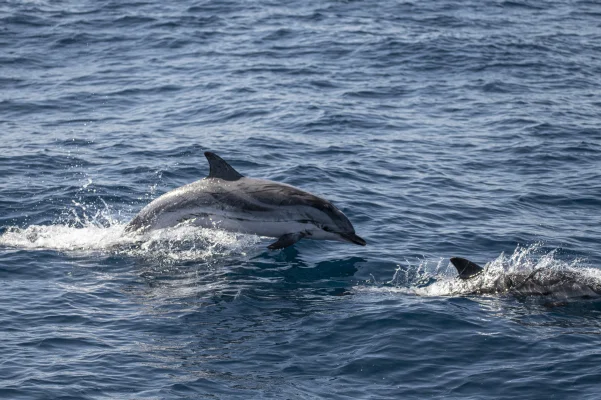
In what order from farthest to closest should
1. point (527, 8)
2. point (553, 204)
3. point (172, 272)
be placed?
point (527, 8) → point (553, 204) → point (172, 272)

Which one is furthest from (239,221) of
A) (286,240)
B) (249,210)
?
(286,240)

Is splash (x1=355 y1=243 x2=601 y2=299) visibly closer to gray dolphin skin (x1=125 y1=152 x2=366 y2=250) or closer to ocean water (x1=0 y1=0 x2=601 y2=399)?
ocean water (x1=0 y1=0 x2=601 y2=399)

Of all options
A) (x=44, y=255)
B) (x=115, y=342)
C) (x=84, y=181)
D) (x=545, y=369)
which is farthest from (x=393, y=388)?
(x=84, y=181)

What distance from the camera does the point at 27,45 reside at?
33156mm

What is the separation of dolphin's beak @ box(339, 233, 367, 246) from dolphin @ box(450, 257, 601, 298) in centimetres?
195

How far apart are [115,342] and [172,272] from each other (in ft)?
10.3

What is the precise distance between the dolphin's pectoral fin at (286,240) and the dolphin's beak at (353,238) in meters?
0.79

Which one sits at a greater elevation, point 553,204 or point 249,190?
point 249,190

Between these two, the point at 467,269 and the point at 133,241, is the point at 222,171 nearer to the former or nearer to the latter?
the point at 133,241

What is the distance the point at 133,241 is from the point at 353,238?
13.1 feet

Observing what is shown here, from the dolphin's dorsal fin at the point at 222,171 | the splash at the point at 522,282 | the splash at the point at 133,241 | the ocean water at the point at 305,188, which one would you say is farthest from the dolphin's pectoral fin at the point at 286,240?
the splash at the point at 522,282

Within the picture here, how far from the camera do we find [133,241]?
1716cm

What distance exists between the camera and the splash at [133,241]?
17.0m

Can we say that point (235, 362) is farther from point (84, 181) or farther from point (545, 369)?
point (84, 181)
